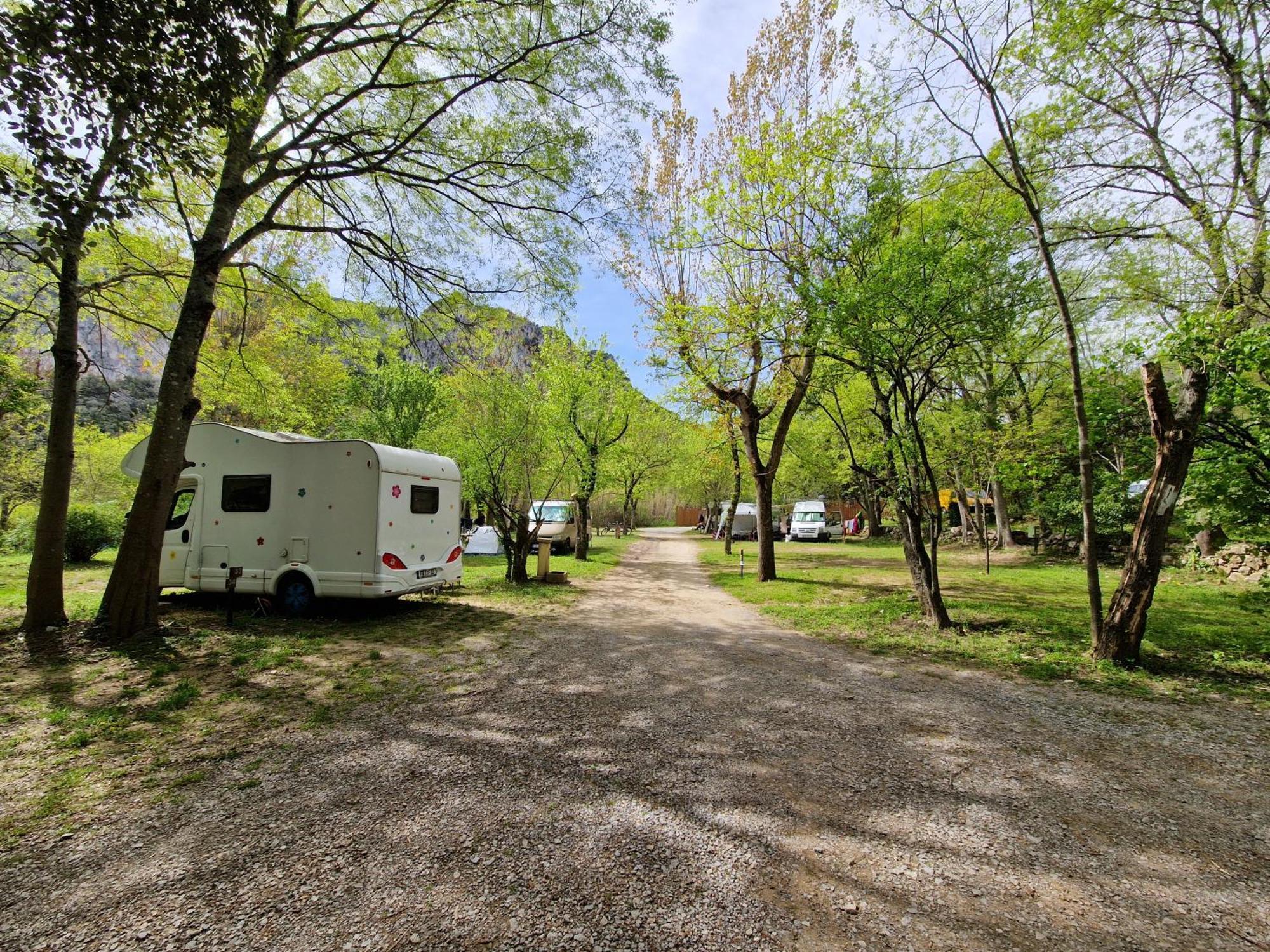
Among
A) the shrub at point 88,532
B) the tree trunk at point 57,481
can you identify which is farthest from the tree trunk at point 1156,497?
the shrub at point 88,532

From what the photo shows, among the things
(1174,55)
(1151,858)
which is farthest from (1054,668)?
(1174,55)

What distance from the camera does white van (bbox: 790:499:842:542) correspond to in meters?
31.0

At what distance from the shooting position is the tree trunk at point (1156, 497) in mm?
5324

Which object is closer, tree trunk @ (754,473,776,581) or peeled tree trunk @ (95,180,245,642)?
peeled tree trunk @ (95,180,245,642)

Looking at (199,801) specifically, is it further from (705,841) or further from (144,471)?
(144,471)

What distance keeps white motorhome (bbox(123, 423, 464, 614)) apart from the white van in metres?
26.3

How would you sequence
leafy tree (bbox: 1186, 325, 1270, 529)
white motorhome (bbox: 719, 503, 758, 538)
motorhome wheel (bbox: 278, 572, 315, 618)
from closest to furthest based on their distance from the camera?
leafy tree (bbox: 1186, 325, 1270, 529) < motorhome wheel (bbox: 278, 572, 315, 618) < white motorhome (bbox: 719, 503, 758, 538)

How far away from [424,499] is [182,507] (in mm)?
3844

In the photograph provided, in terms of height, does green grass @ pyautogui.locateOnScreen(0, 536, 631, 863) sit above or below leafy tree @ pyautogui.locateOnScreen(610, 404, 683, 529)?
below

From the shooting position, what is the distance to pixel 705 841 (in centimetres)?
255

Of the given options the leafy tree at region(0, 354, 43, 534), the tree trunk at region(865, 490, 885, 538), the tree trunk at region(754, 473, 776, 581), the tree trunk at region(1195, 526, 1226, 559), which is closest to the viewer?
the leafy tree at region(0, 354, 43, 534)

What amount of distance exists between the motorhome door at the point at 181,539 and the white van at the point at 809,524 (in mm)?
28677

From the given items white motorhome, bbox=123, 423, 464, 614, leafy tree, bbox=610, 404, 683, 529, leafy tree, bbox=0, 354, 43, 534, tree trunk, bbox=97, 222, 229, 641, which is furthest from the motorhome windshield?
tree trunk, bbox=97, 222, 229, 641

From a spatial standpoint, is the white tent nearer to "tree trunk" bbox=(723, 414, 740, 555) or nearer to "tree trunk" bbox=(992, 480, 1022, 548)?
"tree trunk" bbox=(723, 414, 740, 555)
